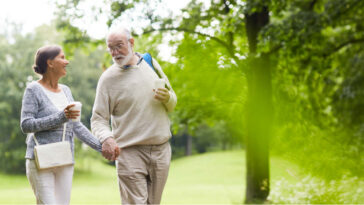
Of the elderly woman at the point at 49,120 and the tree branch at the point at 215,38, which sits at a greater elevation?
the tree branch at the point at 215,38

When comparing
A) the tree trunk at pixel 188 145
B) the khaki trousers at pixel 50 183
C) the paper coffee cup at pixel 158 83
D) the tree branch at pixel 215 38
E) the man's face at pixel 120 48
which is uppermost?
the tree branch at pixel 215 38

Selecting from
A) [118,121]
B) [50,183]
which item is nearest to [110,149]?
[118,121]

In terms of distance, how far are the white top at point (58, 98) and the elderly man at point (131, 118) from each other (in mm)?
279

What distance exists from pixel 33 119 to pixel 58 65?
0.44 m

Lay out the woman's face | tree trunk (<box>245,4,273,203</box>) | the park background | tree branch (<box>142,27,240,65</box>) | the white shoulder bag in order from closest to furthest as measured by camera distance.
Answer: the white shoulder bag
the woman's face
the park background
tree branch (<box>142,27,240,65</box>)
tree trunk (<box>245,4,273,203</box>)

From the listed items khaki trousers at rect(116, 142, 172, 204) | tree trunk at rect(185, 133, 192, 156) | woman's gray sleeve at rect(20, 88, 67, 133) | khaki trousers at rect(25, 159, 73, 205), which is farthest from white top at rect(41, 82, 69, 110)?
tree trunk at rect(185, 133, 192, 156)

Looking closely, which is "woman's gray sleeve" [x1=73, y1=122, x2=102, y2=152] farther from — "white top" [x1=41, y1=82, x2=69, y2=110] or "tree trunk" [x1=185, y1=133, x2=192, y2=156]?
"tree trunk" [x1=185, y1=133, x2=192, y2=156]

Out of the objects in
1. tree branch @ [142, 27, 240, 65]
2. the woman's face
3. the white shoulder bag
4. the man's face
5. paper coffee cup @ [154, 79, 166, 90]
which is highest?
tree branch @ [142, 27, 240, 65]

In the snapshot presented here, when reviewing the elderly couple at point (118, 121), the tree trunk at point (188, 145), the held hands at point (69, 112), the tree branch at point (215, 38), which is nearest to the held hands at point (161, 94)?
the elderly couple at point (118, 121)

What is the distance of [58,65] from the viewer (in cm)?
322

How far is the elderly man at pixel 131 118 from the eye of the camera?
3117mm

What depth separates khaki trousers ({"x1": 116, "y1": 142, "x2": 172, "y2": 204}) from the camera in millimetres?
3107

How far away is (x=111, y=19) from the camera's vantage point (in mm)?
8773

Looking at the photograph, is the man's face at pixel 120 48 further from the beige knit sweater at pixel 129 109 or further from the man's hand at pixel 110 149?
the man's hand at pixel 110 149
